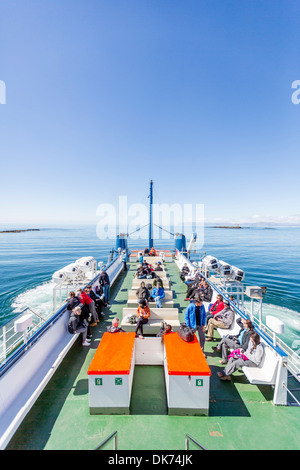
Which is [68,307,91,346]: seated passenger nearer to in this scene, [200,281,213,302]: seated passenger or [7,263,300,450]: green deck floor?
[7,263,300,450]: green deck floor

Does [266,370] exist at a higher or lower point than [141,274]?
lower

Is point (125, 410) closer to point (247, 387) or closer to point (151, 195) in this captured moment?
point (247, 387)

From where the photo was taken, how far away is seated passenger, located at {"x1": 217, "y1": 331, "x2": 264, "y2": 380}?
4.44 m

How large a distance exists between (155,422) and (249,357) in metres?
2.33

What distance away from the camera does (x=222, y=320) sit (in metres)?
6.18

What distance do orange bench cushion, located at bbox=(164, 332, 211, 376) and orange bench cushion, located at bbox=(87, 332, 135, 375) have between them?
2.47 ft

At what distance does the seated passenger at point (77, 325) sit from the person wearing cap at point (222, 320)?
3583 mm

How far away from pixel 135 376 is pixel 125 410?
0.95 metres

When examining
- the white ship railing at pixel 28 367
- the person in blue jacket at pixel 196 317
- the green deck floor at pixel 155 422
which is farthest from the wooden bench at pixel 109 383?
the person in blue jacket at pixel 196 317

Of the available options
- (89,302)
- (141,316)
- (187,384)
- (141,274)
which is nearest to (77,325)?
(89,302)

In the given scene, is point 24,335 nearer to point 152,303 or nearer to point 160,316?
point 160,316

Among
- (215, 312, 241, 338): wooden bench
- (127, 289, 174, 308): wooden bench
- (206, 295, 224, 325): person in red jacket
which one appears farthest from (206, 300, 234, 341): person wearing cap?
(127, 289, 174, 308): wooden bench
